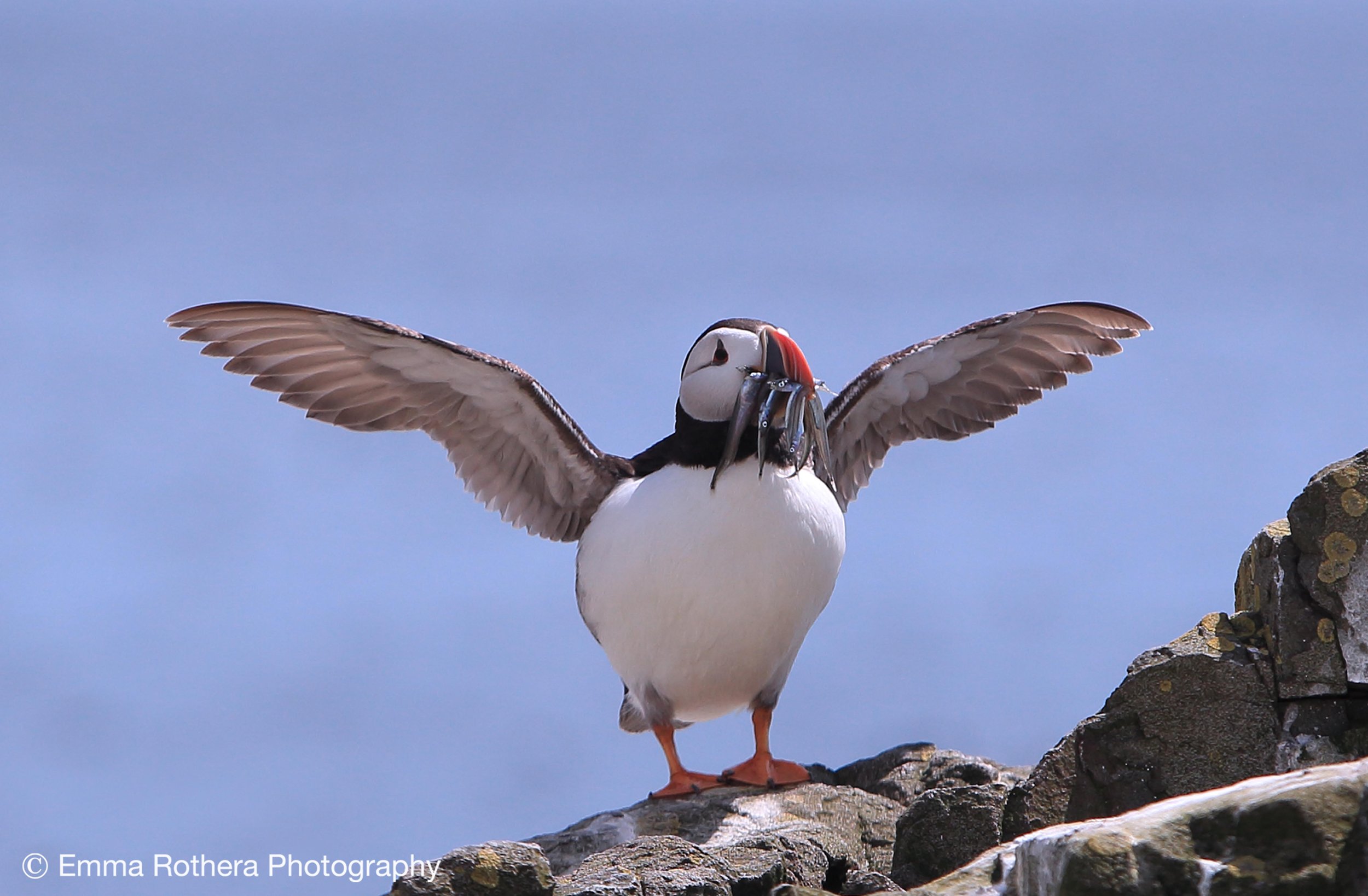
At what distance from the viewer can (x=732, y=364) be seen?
7496 millimetres

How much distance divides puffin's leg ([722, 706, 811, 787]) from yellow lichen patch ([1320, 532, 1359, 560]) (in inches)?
126

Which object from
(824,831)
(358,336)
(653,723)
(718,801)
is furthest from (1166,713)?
(358,336)

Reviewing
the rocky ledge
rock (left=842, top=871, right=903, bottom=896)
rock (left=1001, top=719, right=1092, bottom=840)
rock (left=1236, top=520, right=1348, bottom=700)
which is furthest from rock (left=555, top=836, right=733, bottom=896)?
rock (left=1236, top=520, right=1348, bottom=700)

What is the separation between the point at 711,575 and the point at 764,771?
1171 millimetres

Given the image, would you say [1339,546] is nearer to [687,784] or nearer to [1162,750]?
[1162,750]

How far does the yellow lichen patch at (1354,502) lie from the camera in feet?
17.2

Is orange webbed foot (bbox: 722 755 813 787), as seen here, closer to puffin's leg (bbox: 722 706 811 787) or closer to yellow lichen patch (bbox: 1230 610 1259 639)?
puffin's leg (bbox: 722 706 811 787)

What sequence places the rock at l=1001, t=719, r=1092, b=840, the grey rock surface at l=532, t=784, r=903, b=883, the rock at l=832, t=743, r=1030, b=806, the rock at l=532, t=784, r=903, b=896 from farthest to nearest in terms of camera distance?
the rock at l=832, t=743, r=1030, b=806, the grey rock surface at l=532, t=784, r=903, b=883, the rock at l=532, t=784, r=903, b=896, the rock at l=1001, t=719, r=1092, b=840

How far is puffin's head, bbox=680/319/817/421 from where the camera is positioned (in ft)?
24.2

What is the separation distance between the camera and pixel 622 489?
816 cm

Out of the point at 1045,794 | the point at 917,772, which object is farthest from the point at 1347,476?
the point at 917,772

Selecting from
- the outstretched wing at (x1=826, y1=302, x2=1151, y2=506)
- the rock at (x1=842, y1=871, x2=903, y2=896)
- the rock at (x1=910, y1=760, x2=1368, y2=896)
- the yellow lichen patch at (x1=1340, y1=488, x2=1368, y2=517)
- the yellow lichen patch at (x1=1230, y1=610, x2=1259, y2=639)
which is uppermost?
the outstretched wing at (x1=826, y1=302, x2=1151, y2=506)

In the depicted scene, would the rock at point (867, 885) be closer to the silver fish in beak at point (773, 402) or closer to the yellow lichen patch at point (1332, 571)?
the yellow lichen patch at point (1332, 571)

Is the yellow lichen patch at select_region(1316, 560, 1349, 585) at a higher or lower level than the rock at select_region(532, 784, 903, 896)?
higher
